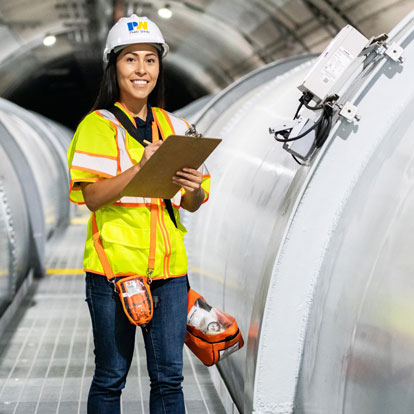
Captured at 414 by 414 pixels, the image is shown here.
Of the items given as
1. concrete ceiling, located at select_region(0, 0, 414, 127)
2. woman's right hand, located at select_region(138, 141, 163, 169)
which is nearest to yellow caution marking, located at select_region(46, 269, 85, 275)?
woman's right hand, located at select_region(138, 141, 163, 169)

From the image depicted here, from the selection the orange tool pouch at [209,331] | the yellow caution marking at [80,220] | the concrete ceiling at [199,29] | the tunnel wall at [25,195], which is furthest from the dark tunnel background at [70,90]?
the orange tool pouch at [209,331]

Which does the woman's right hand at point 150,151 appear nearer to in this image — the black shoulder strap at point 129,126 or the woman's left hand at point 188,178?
the woman's left hand at point 188,178

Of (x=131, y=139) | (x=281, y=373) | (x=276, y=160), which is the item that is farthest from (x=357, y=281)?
(x=276, y=160)

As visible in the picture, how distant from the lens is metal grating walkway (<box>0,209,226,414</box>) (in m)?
3.42

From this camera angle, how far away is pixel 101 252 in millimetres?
2248

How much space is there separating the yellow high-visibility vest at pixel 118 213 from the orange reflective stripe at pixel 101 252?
12 mm

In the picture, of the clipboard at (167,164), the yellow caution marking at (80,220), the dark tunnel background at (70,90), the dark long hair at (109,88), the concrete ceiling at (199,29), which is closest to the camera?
the clipboard at (167,164)

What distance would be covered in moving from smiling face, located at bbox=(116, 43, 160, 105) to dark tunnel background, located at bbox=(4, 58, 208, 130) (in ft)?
63.9

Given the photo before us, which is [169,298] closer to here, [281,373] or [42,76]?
[281,373]

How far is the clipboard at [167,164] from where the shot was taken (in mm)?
1991

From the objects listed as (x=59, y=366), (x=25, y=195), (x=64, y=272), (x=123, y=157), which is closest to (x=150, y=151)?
(x=123, y=157)

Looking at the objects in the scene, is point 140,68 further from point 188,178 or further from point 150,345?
point 150,345

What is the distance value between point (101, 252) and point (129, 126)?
1.30ft

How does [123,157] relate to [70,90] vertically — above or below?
below
